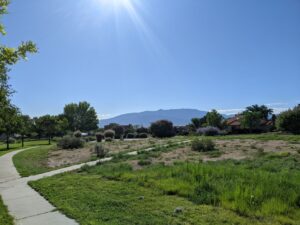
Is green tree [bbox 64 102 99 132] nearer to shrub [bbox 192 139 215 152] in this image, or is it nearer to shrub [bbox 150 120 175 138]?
shrub [bbox 150 120 175 138]

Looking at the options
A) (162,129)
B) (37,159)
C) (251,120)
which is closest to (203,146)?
(37,159)

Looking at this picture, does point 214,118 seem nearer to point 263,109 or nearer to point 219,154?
point 263,109

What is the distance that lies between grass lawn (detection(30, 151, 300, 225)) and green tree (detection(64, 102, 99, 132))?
277 ft

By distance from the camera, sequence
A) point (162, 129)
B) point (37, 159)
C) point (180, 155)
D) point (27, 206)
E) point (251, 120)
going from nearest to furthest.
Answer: point (27, 206) < point (180, 155) < point (37, 159) < point (162, 129) < point (251, 120)

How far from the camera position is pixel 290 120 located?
35969 mm

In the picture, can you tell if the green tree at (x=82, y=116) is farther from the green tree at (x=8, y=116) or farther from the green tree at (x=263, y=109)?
the green tree at (x=8, y=116)

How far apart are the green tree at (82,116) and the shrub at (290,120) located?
215ft

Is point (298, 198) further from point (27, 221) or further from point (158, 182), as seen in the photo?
point (27, 221)

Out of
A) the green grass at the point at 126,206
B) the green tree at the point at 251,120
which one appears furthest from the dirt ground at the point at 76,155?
the green tree at the point at 251,120

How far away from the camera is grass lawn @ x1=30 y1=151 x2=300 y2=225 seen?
20.9 ft

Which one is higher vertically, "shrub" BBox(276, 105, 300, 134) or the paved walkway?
"shrub" BBox(276, 105, 300, 134)

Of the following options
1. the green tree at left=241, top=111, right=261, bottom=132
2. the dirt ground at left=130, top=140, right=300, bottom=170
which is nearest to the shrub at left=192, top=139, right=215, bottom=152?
the dirt ground at left=130, top=140, right=300, bottom=170

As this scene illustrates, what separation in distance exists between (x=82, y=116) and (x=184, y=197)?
9042cm

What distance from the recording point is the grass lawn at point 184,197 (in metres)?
6.38
